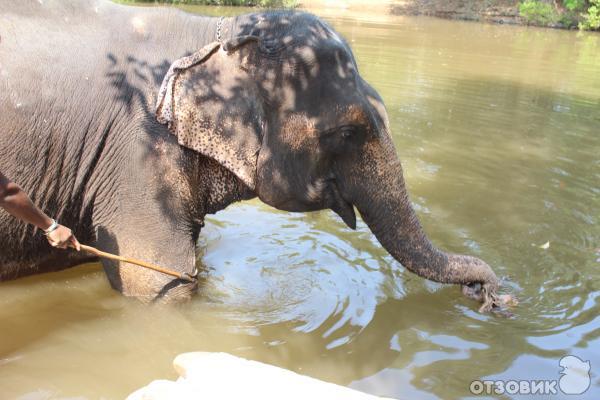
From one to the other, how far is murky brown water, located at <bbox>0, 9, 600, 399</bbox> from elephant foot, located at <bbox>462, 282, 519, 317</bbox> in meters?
0.08

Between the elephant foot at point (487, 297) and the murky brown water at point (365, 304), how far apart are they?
8cm

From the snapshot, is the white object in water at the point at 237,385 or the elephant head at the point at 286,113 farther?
the elephant head at the point at 286,113

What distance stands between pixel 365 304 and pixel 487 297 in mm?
772

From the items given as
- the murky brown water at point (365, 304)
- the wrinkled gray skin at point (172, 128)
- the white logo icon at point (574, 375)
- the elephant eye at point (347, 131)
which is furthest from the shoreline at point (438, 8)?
the white logo icon at point (574, 375)

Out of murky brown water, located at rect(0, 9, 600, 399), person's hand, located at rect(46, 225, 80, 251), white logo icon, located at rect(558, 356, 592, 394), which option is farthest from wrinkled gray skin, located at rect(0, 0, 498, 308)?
white logo icon, located at rect(558, 356, 592, 394)

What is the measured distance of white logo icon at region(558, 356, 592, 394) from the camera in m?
3.52

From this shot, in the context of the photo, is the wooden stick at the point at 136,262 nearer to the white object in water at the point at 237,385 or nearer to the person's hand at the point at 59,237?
the person's hand at the point at 59,237

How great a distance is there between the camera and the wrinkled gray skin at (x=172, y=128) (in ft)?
11.3

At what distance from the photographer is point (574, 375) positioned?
11.9ft

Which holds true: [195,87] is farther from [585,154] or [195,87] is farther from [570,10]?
[570,10]

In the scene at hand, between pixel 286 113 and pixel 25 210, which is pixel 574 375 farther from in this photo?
pixel 25 210

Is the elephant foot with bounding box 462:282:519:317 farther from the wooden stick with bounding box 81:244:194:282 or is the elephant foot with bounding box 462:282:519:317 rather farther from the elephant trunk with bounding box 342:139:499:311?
the wooden stick with bounding box 81:244:194:282

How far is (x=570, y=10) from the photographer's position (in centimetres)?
2422

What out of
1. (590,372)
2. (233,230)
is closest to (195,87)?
(233,230)
